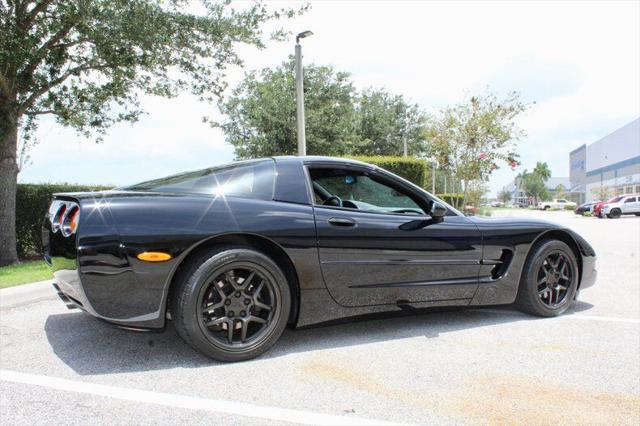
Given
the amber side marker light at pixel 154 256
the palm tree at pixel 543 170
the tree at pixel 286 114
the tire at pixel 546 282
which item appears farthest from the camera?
the palm tree at pixel 543 170

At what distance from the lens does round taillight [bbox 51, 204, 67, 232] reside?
2914 mm

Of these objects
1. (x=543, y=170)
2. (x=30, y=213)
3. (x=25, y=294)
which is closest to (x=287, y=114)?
(x=30, y=213)

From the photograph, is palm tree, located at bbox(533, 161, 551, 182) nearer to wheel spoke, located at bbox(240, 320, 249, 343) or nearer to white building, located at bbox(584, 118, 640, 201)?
white building, located at bbox(584, 118, 640, 201)

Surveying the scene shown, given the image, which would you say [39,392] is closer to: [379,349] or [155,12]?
[379,349]

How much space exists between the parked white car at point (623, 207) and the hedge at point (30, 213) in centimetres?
3505

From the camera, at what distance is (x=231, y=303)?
284 centimetres

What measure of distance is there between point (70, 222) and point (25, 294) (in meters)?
2.36

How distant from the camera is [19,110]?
8477 mm

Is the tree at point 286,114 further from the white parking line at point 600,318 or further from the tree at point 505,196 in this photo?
the tree at point 505,196

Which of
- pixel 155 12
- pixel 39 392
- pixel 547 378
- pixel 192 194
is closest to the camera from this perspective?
pixel 39 392

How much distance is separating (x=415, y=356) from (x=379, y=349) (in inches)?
10.2

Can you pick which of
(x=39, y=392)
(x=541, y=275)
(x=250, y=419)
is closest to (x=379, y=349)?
(x=250, y=419)

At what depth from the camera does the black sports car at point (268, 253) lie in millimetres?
2660

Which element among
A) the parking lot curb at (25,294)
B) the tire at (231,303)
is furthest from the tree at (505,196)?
the tire at (231,303)
